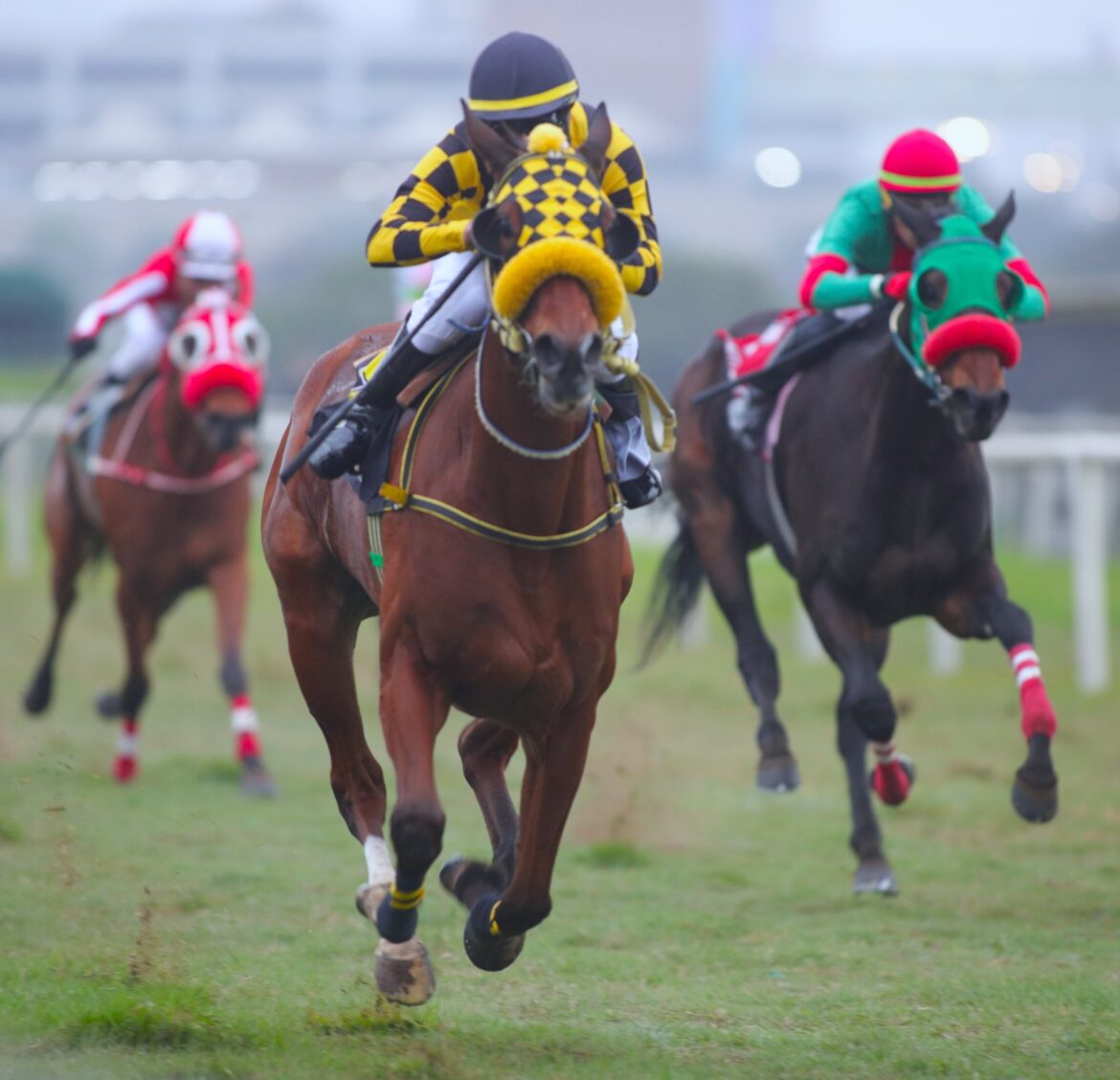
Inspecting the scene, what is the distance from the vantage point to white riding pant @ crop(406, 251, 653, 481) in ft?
14.9

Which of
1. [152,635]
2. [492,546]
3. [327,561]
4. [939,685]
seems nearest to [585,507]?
[492,546]

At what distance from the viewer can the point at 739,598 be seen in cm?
739

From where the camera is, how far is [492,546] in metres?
4.23

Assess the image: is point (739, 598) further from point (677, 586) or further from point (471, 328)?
point (471, 328)

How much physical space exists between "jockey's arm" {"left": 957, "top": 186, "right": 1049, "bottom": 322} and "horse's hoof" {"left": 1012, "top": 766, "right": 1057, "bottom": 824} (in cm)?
139

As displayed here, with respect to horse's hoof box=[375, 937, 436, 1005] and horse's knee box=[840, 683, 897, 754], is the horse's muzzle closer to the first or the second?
horse's knee box=[840, 683, 897, 754]

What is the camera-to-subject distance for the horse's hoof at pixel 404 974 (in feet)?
14.3

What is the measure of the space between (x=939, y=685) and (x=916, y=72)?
67.0m

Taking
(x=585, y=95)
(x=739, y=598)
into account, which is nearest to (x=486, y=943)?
(x=739, y=598)

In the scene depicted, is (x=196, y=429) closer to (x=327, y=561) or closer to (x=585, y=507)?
A: (x=327, y=561)

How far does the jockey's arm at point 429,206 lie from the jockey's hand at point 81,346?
453cm

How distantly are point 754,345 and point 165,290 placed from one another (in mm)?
3208

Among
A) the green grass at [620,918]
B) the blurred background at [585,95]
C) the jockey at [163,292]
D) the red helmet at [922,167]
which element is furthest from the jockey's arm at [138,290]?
the blurred background at [585,95]

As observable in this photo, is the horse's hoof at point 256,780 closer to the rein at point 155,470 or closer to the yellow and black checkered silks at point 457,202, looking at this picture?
the rein at point 155,470
